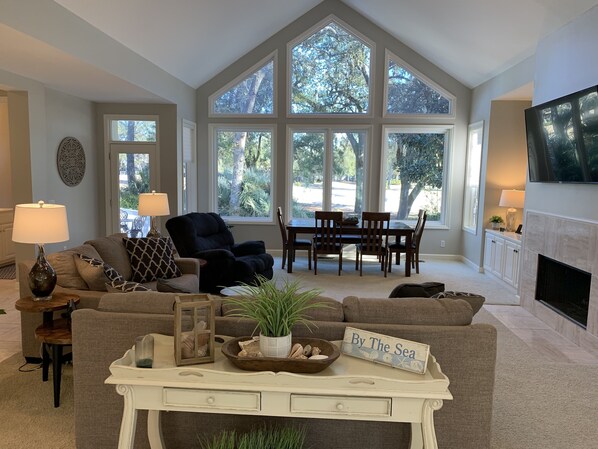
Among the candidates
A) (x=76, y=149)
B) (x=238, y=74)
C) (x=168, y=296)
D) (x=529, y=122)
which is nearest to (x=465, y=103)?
(x=529, y=122)

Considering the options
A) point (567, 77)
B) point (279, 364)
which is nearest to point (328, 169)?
point (567, 77)

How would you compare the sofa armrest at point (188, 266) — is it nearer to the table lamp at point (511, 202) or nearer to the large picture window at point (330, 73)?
the large picture window at point (330, 73)

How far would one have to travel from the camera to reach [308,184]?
8.17m

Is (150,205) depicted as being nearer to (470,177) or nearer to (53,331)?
(53,331)

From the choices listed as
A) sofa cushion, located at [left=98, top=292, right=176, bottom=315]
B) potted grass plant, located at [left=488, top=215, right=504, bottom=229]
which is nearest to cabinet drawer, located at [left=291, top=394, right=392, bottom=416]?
sofa cushion, located at [left=98, top=292, right=176, bottom=315]

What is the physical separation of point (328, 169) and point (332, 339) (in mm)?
6180

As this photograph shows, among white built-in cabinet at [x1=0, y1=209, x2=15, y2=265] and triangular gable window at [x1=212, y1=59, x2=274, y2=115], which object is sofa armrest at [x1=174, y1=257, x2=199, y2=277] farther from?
triangular gable window at [x1=212, y1=59, x2=274, y2=115]

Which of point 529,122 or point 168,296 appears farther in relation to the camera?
point 529,122

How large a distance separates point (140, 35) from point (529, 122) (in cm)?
447

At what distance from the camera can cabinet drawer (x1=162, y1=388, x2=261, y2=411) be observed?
1689mm

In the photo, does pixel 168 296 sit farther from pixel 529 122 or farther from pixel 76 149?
pixel 76 149

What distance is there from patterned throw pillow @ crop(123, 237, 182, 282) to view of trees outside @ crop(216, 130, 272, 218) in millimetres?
3906

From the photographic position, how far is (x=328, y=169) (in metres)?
8.08

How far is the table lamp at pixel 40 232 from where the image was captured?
9.51 ft
